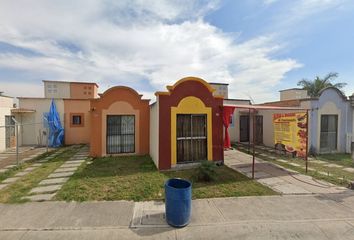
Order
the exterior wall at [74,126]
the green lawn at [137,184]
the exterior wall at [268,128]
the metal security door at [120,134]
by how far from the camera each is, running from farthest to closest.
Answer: the exterior wall at [74,126], the exterior wall at [268,128], the metal security door at [120,134], the green lawn at [137,184]

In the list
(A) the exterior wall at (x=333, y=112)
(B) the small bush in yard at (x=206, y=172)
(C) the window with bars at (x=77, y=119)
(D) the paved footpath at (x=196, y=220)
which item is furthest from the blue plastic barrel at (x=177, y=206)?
(C) the window with bars at (x=77, y=119)

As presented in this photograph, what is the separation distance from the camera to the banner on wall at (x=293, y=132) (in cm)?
898

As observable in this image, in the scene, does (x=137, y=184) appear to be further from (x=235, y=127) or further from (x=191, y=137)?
(x=235, y=127)

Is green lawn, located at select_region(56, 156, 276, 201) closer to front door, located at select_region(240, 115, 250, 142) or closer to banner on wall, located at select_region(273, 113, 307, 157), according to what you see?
banner on wall, located at select_region(273, 113, 307, 157)

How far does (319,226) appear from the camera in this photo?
4.62 meters

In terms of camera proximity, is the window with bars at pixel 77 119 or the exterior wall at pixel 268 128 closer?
the exterior wall at pixel 268 128

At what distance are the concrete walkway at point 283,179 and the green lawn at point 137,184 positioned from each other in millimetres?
543

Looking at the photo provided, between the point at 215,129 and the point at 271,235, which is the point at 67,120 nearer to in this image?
the point at 215,129

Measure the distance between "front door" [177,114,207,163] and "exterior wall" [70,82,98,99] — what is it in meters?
14.9

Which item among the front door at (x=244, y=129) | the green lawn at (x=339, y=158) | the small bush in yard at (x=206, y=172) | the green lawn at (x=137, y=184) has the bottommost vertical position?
the green lawn at (x=339, y=158)

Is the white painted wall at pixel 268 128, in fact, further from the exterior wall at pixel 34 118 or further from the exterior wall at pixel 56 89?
the exterior wall at pixel 56 89

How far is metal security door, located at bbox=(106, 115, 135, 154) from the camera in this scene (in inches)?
464

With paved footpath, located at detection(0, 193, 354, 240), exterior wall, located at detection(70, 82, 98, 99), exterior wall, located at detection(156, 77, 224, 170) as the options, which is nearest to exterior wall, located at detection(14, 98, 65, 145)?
exterior wall, located at detection(70, 82, 98, 99)

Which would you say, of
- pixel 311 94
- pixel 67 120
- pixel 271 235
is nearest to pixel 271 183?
pixel 271 235
